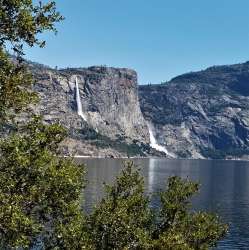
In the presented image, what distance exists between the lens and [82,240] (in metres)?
22.1

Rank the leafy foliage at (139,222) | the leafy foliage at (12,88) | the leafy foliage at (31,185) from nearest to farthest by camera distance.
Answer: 1. the leafy foliage at (12,88)
2. the leafy foliage at (31,185)
3. the leafy foliage at (139,222)

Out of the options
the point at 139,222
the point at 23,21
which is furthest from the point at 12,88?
the point at 139,222

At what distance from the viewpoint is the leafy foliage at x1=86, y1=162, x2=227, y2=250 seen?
22469 millimetres

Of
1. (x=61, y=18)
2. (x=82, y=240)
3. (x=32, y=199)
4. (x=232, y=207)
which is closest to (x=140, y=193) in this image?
(x=82, y=240)

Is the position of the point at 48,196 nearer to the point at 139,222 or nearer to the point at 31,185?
the point at 31,185

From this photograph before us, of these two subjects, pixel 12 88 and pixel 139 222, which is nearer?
pixel 12 88

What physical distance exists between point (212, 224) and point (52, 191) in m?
15.2

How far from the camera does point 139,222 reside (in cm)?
2698

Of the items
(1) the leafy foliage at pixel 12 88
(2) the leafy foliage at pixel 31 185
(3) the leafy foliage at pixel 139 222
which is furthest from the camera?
(3) the leafy foliage at pixel 139 222

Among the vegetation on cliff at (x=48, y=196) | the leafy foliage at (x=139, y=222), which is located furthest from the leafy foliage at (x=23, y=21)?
the leafy foliage at (x=139, y=222)

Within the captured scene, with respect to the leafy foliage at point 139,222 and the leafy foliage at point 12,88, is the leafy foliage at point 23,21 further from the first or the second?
the leafy foliage at point 139,222

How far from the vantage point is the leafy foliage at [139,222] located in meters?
22.5

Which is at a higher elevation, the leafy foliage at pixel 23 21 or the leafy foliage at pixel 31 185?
the leafy foliage at pixel 23 21

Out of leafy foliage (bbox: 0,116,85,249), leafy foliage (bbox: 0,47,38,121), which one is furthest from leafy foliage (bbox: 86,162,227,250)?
leafy foliage (bbox: 0,47,38,121)
